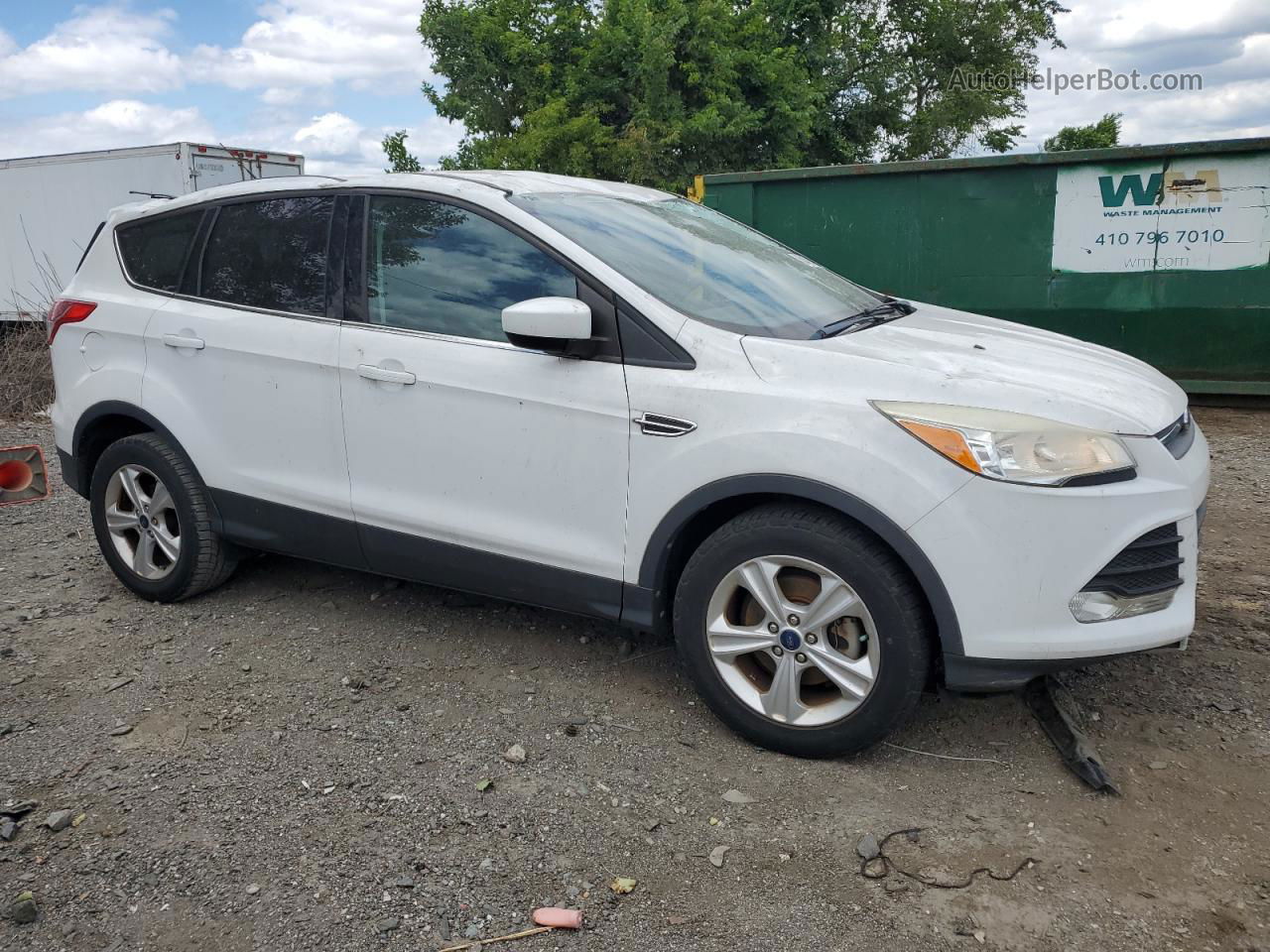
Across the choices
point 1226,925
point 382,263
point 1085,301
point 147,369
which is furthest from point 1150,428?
point 1085,301

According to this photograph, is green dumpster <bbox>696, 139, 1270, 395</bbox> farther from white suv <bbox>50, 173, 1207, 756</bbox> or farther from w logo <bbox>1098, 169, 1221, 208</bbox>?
white suv <bbox>50, 173, 1207, 756</bbox>

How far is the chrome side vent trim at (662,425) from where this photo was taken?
3.08 m

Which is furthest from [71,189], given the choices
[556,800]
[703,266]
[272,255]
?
[556,800]

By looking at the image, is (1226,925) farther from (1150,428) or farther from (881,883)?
(1150,428)

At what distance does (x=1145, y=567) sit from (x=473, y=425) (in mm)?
2043

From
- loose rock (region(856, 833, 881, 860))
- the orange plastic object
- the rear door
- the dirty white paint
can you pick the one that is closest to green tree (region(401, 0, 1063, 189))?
the dirty white paint

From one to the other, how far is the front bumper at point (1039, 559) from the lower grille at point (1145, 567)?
30mm

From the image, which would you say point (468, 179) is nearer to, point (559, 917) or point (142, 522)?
point (142, 522)

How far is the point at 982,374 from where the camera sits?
2.94m

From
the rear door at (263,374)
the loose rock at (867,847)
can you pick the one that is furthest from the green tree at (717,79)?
the loose rock at (867,847)

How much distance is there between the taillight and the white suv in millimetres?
19

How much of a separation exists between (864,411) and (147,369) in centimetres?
292

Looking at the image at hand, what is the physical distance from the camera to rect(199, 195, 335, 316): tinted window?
385cm

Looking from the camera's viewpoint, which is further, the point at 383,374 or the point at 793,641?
the point at 383,374
